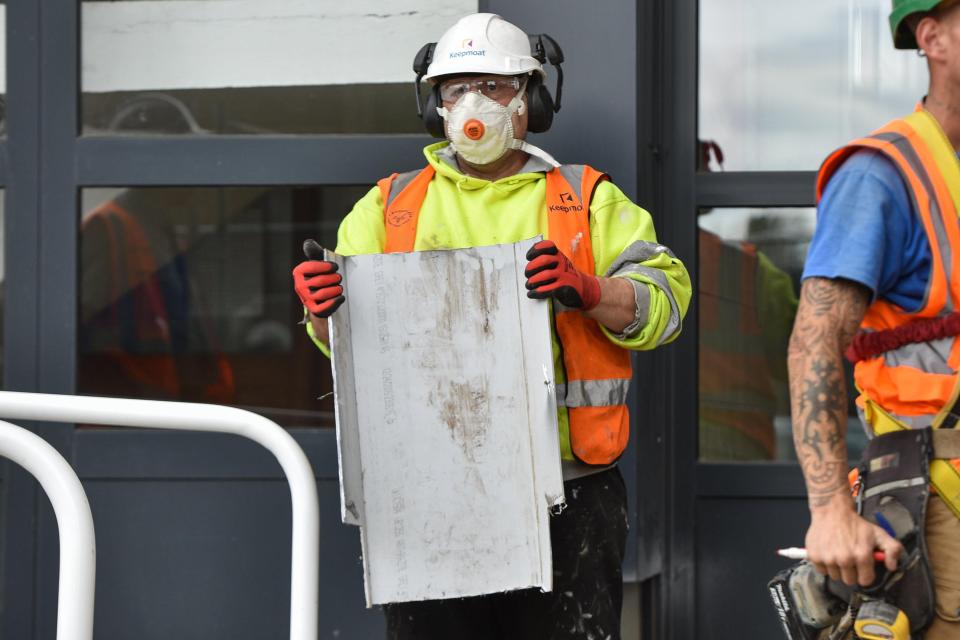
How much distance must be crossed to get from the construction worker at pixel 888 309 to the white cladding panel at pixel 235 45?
7.63 ft

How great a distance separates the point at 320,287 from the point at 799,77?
2145mm

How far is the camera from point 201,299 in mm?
4445

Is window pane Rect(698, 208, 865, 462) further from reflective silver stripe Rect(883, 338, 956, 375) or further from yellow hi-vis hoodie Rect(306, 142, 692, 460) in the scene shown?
reflective silver stripe Rect(883, 338, 956, 375)

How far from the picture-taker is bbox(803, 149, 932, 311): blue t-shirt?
219 centimetres

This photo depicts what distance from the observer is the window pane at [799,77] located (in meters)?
4.29

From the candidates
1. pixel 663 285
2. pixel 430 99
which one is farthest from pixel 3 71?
pixel 663 285

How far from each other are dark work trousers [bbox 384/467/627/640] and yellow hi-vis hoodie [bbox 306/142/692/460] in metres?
0.14

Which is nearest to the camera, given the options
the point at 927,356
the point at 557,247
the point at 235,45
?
the point at 927,356

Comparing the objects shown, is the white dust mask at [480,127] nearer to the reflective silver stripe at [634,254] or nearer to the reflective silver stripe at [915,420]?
the reflective silver stripe at [634,254]

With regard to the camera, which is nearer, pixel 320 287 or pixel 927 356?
A: pixel 927 356

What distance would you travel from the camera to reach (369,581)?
9.50ft

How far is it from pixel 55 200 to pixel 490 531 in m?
2.07

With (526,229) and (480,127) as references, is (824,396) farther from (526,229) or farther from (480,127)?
(480,127)

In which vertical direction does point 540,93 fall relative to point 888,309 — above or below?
above
